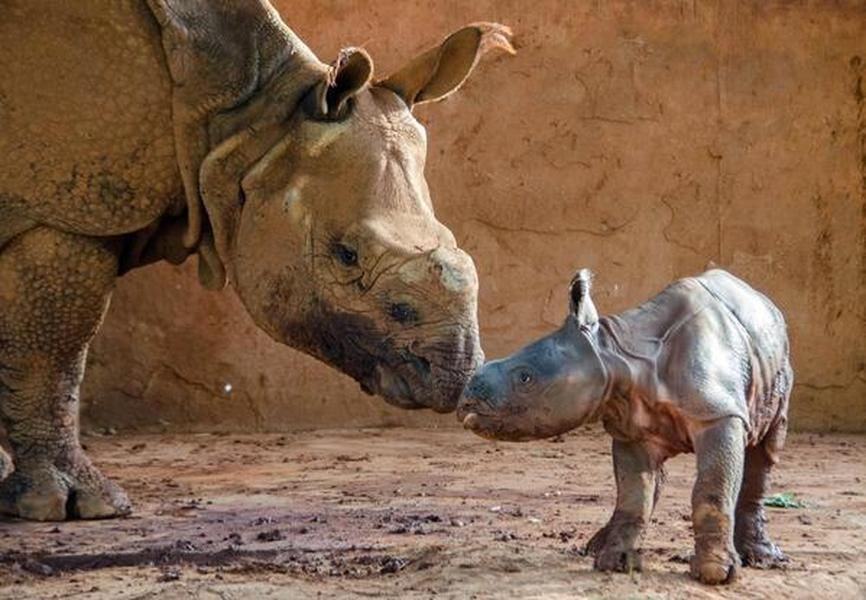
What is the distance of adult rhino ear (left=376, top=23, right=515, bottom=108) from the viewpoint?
7113 mm

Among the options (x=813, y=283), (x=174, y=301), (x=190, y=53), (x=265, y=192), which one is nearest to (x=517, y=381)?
(x=265, y=192)

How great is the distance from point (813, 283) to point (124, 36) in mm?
4881

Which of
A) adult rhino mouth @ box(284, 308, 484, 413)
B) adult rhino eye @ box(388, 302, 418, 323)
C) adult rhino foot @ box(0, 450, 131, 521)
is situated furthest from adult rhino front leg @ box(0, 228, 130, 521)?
adult rhino eye @ box(388, 302, 418, 323)

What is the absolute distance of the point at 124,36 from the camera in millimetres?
6914

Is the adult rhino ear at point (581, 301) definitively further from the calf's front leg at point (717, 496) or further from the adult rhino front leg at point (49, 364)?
the adult rhino front leg at point (49, 364)

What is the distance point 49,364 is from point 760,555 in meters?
2.68

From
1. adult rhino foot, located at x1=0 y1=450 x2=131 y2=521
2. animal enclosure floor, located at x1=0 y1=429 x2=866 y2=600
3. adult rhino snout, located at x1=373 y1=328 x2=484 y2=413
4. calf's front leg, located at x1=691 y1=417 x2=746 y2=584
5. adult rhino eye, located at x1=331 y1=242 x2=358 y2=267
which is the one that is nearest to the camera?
calf's front leg, located at x1=691 y1=417 x2=746 y2=584

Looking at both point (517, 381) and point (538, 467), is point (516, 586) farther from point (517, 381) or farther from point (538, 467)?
point (538, 467)

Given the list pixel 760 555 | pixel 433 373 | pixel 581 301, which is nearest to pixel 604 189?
pixel 433 373

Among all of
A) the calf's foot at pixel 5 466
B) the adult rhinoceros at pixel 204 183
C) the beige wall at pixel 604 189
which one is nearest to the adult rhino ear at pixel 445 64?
the adult rhinoceros at pixel 204 183

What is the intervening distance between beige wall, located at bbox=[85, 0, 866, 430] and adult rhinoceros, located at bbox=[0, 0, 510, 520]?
2.72m

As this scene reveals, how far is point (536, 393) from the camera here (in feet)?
18.8

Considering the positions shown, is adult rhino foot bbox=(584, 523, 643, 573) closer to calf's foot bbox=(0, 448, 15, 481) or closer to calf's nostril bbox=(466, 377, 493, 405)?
calf's nostril bbox=(466, 377, 493, 405)

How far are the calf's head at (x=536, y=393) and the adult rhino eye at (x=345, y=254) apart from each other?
1.01 meters
